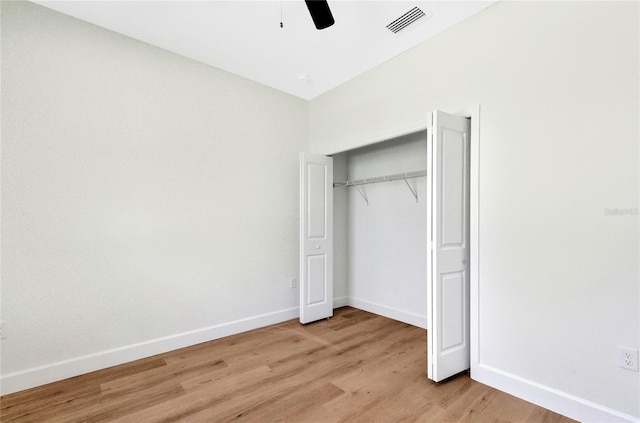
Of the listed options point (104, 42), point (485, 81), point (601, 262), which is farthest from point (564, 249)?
point (104, 42)

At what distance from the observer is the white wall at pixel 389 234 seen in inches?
141

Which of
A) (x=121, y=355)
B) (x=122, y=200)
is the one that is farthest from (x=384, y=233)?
(x=121, y=355)

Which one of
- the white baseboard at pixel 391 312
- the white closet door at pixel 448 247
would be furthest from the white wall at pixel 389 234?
the white closet door at pixel 448 247

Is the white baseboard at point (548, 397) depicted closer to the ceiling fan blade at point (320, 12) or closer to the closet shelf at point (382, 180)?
the closet shelf at point (382, 180)

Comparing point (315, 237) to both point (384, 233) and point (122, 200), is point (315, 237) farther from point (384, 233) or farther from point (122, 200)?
point (122, 200)

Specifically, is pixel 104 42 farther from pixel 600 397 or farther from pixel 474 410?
pixel 600 397

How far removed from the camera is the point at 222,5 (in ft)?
7.86

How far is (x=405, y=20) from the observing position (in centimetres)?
257

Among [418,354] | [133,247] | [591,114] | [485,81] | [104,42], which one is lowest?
[418,354]

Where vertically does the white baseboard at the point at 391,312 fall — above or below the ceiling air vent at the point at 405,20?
below

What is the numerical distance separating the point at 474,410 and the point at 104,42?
4.07 metres

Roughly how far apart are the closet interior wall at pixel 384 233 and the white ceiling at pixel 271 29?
112cm

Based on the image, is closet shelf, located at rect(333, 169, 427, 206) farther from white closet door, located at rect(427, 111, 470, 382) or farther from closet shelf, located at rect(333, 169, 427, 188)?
white closet door, located at rect(427, 111, 470, 382)

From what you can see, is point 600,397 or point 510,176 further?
point 510,176
